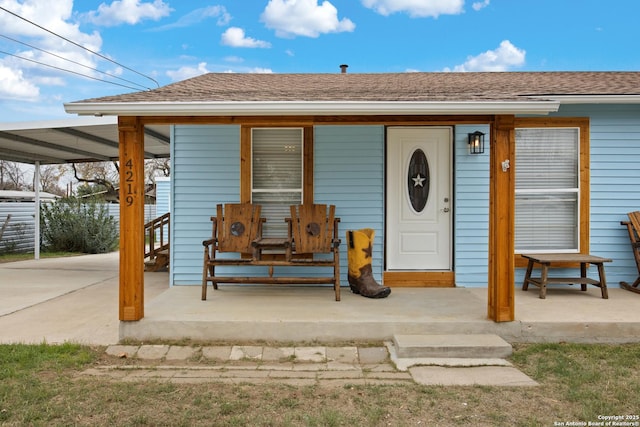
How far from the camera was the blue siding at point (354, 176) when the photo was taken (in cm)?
550

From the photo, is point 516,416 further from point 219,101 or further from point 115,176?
point 115,176

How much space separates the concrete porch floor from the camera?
3941 millimetres

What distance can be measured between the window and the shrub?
9869 mm

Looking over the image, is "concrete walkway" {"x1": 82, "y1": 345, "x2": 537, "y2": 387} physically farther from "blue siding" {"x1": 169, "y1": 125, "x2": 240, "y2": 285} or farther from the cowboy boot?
"blue siding" {"x1": 169, "y1": 125, "x2": 240, "y2": 285}

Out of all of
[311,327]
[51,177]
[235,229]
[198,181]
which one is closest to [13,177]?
[51,177]

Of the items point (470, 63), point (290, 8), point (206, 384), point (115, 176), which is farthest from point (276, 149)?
point (115, 176)

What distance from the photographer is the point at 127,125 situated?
12.7 feet

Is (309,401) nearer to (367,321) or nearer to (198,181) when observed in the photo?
(367,321)

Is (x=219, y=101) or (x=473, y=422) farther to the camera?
(x=219, y=101)

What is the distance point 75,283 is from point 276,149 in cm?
370

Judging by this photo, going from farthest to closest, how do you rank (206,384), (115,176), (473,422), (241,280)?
(115,176) < (241,280) < (206,384) < (473,422)

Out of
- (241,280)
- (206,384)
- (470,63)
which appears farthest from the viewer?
(470,63)

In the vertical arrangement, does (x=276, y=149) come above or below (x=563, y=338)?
above

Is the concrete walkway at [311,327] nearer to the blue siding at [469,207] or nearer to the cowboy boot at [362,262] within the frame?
the cowboy boot at [362,262]
